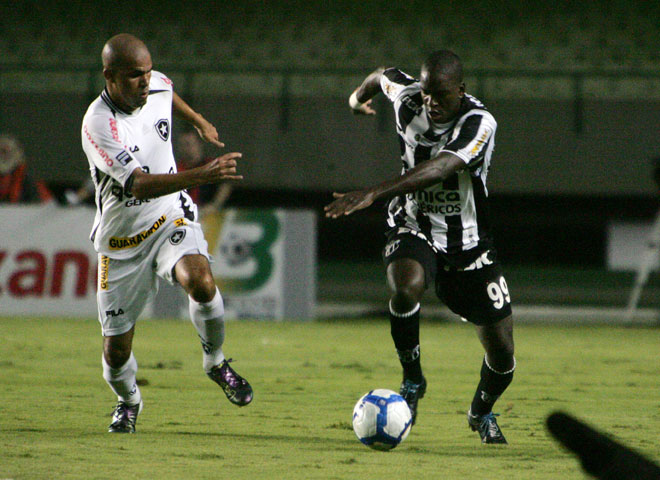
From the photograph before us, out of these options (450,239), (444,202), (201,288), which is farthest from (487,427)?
(201,288)

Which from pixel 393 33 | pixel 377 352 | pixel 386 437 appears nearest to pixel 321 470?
pixel 386 437

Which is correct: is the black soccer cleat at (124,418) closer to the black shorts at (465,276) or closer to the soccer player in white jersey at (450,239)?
the soccer player in white jersey at (450,239)

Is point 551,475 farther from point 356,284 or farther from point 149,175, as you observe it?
point 356,284

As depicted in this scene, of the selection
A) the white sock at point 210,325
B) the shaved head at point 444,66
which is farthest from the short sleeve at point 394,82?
the white sock at point 210,325

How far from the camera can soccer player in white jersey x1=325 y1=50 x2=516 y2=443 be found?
557 cm

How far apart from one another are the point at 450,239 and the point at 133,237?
1.81 meters

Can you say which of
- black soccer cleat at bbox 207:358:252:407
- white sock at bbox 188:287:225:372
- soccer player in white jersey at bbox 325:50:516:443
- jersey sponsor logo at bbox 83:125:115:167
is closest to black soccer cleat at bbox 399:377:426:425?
soccer player in white jersey at bbox 325:50:516:443

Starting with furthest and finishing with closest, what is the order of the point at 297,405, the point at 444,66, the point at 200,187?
1. the point at 200,187
2. the point at 297,405
3. the point at 444,66

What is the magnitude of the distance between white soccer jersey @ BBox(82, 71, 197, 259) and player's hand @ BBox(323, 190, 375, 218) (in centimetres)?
126

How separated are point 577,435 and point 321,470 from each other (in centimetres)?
230

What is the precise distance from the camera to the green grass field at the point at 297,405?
4895mm

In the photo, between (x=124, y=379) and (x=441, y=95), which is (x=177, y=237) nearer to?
(x=124, y=379)

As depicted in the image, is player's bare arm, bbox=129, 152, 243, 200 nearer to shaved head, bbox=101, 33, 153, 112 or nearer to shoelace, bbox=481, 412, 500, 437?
shaved head, bbox=101, 33, 153, 112

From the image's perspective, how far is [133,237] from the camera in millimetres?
5902
